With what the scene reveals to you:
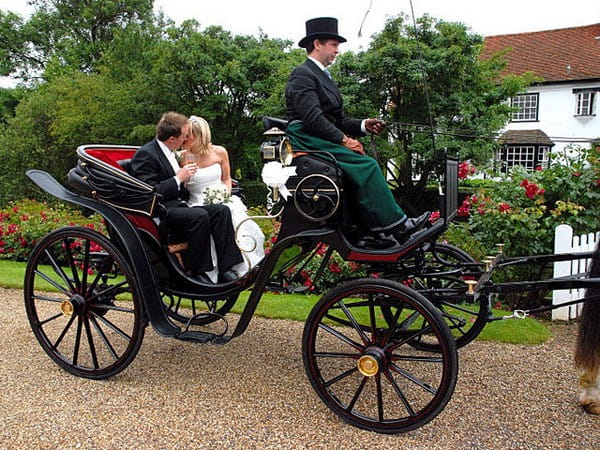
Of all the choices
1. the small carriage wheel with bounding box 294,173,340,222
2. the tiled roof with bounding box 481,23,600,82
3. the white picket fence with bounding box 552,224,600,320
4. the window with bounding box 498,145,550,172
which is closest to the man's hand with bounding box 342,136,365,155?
the small carriage wheel with bounding box 294,173,340,222

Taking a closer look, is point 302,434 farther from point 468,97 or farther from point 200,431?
point 468,97

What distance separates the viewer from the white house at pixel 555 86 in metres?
23.2

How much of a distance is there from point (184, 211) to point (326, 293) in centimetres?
120

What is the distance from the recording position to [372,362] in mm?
2783

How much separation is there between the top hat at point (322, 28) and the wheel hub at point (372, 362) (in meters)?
1.89

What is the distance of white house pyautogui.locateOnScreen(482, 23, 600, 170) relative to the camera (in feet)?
76.0

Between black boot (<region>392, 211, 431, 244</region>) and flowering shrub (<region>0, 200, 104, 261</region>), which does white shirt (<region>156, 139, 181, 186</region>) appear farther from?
flowering shrub (<region>0, 200, 104, 261</region>)

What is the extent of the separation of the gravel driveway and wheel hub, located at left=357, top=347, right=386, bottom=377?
353mm

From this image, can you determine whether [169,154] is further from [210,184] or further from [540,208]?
[540,208]

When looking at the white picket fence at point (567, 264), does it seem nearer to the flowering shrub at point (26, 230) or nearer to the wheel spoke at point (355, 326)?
the wheel spoke at point (355, 326)

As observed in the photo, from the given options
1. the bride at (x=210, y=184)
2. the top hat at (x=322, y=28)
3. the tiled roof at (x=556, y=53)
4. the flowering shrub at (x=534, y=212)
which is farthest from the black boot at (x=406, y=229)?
the tiled roof at (x=556, y=53)

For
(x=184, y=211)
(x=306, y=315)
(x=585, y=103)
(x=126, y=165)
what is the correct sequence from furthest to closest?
(x=585, y=103), (x=306, y=315), (x=126, y=165), (x=184, y=211)

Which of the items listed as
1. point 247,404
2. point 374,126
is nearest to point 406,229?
point 374,126

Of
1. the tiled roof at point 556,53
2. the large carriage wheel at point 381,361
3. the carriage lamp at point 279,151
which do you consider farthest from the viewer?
the tiled roof at point 556,53
